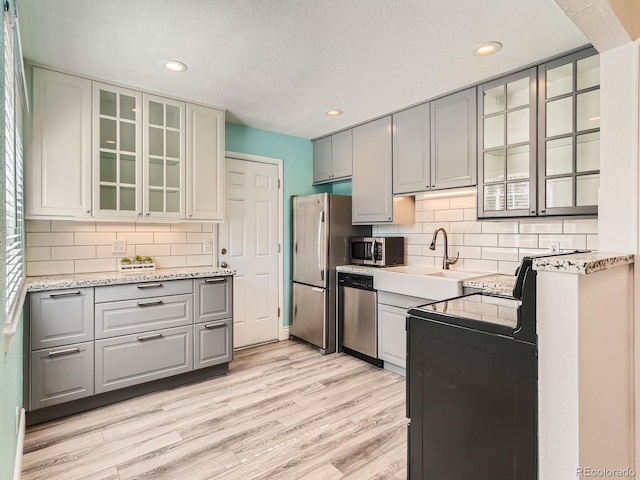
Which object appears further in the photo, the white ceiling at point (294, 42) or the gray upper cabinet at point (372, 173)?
the gray upper cabinet at point (372, 173)

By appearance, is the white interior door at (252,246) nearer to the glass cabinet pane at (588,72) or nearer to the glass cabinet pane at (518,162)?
the glass cabinet pane at (518,162)

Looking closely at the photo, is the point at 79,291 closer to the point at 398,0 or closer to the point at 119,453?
the point at 119,453

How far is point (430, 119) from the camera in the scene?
9.97 feet

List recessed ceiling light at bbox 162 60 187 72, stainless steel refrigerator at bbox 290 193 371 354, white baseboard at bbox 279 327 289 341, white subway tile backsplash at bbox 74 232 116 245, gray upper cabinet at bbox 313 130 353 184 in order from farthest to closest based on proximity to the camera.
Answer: white baseboard at bbox 279 327 289 341, gray upper cabinet at bbox 313 130 353 184, stainless steel refrigerator at bbox 290 193 371 354, white subway tile backsplash at bbox 74 232 116 245, recessed ceiling light at bbox 162 60 187 72

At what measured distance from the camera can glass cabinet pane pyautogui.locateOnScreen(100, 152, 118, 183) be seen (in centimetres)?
273

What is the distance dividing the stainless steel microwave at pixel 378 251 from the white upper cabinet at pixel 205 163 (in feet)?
4.77

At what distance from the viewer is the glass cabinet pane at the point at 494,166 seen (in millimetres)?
2604

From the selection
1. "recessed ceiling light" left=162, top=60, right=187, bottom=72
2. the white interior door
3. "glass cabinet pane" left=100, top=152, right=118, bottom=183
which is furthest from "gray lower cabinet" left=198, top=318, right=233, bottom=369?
"recessed ceiling light" left=162, top=60, right=187, bottom=72

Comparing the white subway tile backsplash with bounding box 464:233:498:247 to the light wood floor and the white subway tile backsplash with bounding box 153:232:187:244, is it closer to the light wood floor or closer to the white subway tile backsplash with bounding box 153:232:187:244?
the light wood floor

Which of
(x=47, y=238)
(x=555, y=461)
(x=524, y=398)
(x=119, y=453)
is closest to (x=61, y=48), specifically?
(x=47, y=238)

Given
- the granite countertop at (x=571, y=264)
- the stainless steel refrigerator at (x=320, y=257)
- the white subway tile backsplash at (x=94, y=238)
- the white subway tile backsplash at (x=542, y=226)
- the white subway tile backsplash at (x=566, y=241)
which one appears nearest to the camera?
the granite countertop at (x=571, y=264)

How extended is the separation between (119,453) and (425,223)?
3.05m

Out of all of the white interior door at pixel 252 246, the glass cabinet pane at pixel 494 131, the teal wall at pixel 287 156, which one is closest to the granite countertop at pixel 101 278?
the white interior door at pixel 252 246

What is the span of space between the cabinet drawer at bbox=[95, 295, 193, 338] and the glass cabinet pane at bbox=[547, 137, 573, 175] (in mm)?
2877
